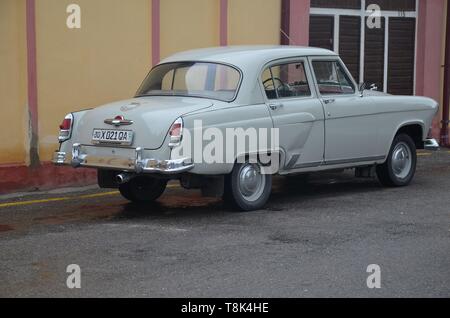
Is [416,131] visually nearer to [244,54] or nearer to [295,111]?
[295,111]

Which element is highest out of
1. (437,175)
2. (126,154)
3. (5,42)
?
(5,42)

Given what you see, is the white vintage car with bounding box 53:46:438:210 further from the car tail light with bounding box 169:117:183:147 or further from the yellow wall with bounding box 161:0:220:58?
the yellow wall with bounding box 161:0:220:58

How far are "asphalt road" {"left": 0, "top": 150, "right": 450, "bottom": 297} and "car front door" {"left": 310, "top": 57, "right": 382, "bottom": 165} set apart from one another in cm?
55

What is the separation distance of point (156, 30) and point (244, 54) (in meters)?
3.17

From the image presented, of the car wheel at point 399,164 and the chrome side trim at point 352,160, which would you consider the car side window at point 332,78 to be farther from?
the car wheel at point 399,164

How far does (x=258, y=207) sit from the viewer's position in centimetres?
933

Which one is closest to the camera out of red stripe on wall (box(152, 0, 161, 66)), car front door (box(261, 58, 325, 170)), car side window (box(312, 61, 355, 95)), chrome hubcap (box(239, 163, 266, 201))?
chrome hubcap (box(239, 163, 266, 201))

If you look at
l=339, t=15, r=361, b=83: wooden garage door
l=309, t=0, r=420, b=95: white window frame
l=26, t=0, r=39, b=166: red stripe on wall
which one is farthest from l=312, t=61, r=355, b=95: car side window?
l=339, t=15, r=361, b=83: wooden garage door

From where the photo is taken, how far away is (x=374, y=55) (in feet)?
50.8

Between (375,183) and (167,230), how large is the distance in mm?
4029

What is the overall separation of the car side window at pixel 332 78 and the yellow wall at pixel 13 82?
155 inches

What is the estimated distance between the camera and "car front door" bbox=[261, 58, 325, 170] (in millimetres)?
9344

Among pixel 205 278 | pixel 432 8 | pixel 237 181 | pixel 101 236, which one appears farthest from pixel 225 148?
pixel 432 8
